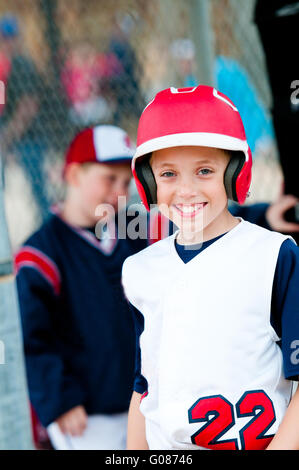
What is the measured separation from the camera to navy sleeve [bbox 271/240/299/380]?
3.30ft

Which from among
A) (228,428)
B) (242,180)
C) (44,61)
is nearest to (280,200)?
(242,180)

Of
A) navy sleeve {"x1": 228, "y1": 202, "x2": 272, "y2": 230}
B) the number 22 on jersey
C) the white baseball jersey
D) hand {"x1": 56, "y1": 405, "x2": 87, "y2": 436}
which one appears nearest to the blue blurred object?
navy sleeve {"x1": 228, "y1": 202, "x2": 272, "y2": 230}

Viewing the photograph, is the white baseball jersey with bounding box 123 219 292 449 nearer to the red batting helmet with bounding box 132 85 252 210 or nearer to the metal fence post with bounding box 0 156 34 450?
the red batting helmet with bounding box 132 85 252 210

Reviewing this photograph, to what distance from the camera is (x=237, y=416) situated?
1035 mm

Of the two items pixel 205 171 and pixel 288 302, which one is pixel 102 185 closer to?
pixel 205 171

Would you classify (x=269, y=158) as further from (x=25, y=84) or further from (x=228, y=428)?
(x=228, y=428)

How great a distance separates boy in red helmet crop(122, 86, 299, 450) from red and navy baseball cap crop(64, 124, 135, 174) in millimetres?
904

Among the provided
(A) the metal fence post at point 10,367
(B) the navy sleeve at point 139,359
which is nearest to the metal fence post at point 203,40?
(A) the metal fence post at point 10,367

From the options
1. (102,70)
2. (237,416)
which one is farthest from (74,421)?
(102,70)

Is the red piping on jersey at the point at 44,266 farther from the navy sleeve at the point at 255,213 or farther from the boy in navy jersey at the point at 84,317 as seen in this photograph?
the navy sleeve at the point at 255,213

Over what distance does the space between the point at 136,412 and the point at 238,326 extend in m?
0.30

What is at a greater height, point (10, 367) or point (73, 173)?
point (73, 173)

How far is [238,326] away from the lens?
102cm

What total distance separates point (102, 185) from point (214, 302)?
3.58 feet
